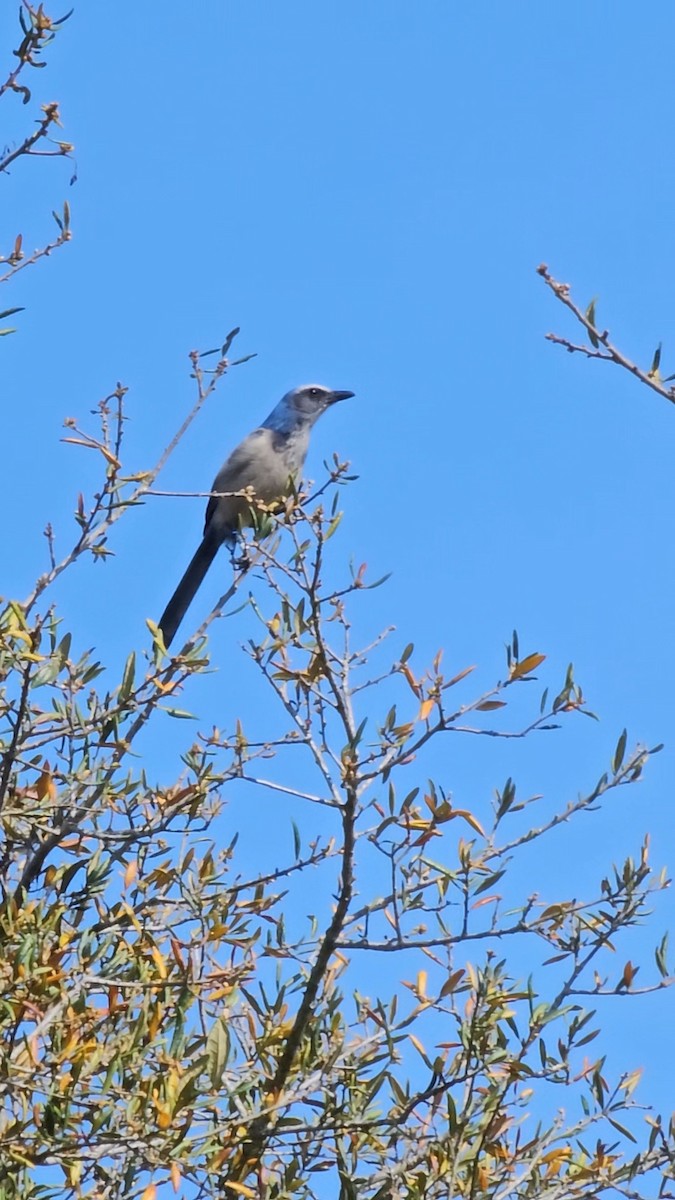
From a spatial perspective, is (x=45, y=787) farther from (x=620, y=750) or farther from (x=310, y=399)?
(x=310, y=399)

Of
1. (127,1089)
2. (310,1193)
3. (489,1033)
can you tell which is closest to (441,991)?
(489,1033)

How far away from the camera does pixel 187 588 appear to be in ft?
21.7

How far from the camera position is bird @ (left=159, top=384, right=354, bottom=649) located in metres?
6.86

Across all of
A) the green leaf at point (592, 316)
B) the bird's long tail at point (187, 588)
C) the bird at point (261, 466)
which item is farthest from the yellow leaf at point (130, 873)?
the bird at point (261, 466)

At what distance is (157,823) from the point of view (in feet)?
11.5

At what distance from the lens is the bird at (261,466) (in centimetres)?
686

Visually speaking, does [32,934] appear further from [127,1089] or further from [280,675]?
[280,675]

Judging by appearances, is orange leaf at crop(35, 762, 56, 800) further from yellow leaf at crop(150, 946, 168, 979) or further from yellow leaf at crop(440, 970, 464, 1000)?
yellow leaf at crop(440, 970, 464, 1000)

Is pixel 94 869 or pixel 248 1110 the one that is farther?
pixel 94 869

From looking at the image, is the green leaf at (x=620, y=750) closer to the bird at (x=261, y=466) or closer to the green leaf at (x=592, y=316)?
the green leaf at (x=592, y=316)

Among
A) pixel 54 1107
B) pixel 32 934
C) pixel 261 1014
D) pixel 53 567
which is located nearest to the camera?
pixel 54 1107

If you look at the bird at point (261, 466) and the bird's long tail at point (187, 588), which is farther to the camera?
the bird at point (261, 466)

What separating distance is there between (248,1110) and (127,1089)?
233mm

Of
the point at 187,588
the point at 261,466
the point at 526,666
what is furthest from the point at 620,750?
the point at 261,466
